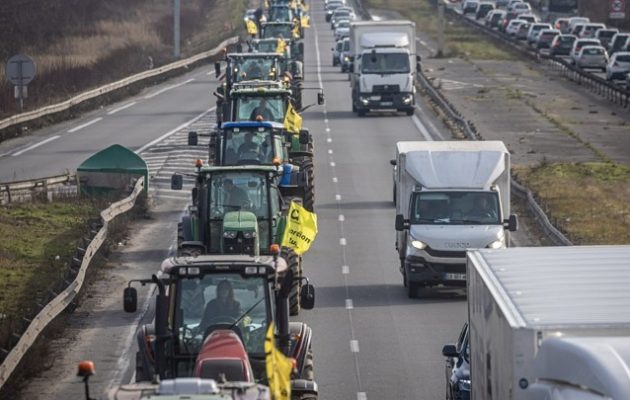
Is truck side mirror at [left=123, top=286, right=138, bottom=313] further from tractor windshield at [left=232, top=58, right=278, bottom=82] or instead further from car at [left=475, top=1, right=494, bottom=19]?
car at [left=475, top=1, right=494, bottom=19]

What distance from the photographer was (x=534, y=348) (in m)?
11.5

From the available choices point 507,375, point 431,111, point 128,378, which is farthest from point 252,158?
point 431,111

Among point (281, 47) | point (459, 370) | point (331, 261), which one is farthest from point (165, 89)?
point (459, 370)

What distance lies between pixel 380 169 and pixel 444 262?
1767cm

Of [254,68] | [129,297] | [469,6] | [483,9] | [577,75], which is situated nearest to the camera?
[129,297]

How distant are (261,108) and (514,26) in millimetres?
65655

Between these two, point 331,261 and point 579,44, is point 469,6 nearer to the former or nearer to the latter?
point 579,44

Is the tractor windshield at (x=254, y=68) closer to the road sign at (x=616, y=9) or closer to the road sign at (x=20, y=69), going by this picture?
the road sign at (x=20, y=69)

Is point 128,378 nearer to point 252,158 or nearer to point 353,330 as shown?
point 353,330

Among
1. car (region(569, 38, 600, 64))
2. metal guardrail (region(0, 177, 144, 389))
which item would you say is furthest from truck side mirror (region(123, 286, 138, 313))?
car (region(569, 38, 600, 64))

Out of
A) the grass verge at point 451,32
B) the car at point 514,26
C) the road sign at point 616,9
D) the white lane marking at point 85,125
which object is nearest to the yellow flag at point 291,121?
the white lane marking at point 85,125

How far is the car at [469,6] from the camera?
404 feet

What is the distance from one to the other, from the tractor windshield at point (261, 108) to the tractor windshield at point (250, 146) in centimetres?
642

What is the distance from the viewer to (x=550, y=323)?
11.6 m
